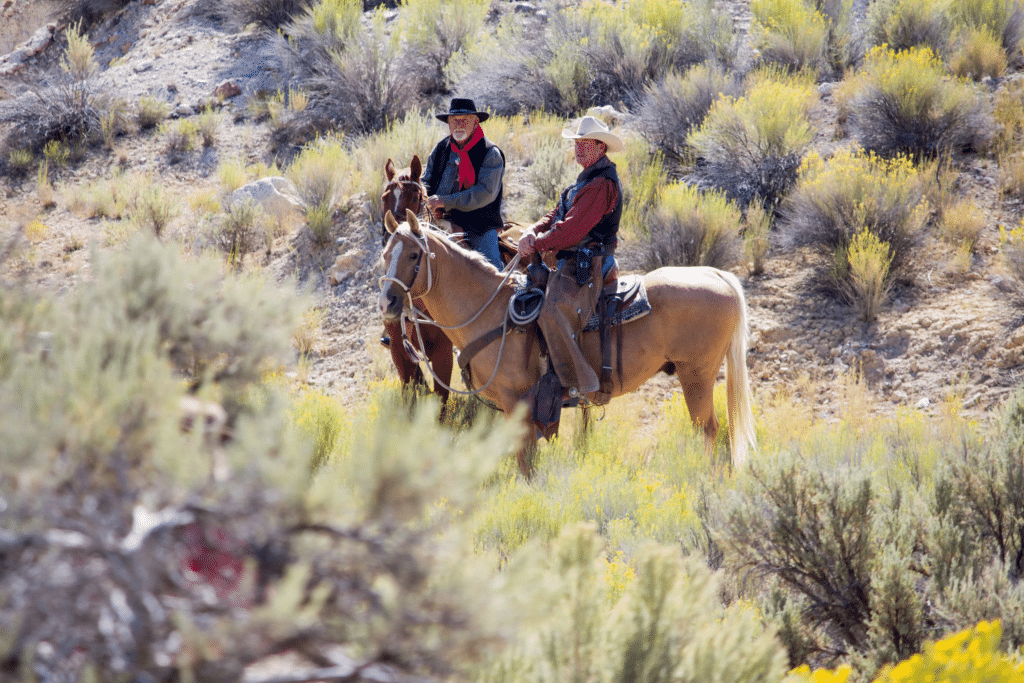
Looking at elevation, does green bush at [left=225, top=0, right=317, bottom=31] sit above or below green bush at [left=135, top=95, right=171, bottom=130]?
above

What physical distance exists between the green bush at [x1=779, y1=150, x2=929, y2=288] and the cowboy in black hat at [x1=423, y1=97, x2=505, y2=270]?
4.93 m

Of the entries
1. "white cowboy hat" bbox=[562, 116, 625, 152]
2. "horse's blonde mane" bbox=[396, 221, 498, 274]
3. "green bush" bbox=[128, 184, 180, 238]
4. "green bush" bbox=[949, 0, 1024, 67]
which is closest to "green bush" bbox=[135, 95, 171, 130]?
"green bush" bbox=[128, 184, 180, 238]

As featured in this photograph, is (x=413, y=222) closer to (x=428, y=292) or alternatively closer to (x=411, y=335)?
(x=428, y=292)

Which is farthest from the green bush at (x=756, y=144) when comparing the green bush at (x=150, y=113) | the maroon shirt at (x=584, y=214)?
the green bush at (x=150, y=113)

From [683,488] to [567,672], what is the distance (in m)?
3.48

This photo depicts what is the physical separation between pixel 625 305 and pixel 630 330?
248 millimetres

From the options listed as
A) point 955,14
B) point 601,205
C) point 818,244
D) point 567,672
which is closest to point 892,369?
point 818,244

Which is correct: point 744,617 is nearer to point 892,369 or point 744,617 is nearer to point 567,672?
point 567,672

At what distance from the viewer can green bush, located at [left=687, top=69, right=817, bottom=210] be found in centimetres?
1080

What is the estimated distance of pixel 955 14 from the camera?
1354 centimetres

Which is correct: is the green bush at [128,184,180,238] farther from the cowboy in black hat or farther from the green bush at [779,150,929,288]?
the green bush at [779,150,929,288]

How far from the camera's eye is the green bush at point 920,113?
1059 cm

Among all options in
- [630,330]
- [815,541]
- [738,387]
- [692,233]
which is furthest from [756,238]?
[815,541]

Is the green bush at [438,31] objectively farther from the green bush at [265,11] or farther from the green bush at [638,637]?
the green bush at [638,637]
